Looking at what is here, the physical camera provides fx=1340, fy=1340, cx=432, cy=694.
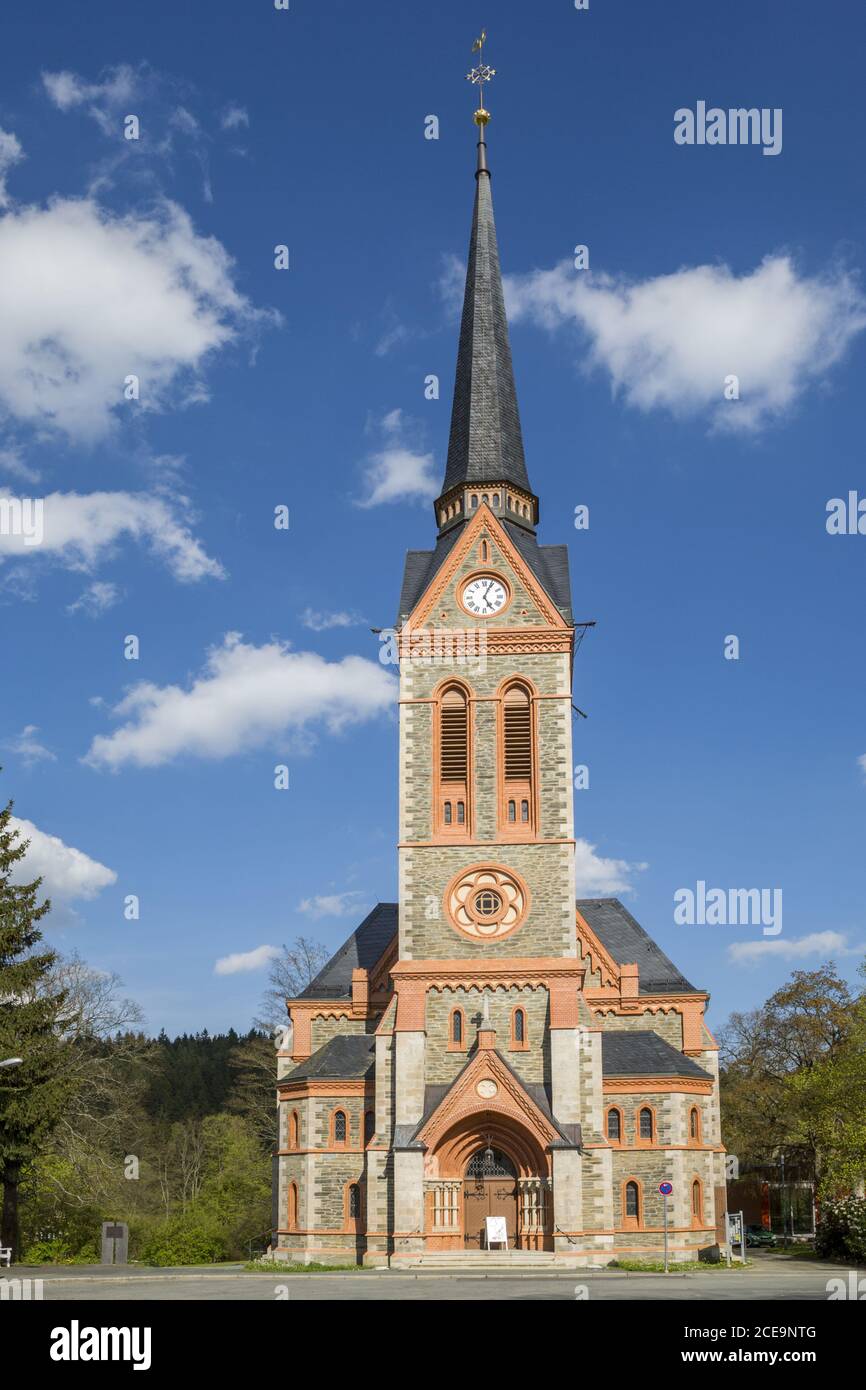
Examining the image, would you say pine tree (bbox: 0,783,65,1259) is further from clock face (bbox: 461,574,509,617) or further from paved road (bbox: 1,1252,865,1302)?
clock face (bbox: 461,574,509,617)

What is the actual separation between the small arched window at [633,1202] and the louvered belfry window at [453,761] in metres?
11.8

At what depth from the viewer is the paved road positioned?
1000 inches

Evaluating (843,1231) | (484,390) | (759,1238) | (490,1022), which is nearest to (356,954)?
(490,1022)

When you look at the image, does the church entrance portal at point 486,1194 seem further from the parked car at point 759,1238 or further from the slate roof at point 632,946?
the parked car at point 759,1238

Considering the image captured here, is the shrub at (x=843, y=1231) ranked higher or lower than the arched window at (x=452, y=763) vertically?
lower

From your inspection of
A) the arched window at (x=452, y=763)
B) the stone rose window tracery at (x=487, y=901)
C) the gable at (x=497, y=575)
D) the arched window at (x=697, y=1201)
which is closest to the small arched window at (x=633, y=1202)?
the arched window at (x=697, y=1201)

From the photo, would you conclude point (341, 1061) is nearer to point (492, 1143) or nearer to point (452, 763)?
point (492, 1143)

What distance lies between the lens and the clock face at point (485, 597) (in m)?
44.4

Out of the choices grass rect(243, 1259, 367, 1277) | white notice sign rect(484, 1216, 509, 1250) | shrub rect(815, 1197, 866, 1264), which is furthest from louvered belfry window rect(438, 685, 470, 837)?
shrub rect(815, 1197, 866, 1264)

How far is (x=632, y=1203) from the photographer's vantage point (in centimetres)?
4044

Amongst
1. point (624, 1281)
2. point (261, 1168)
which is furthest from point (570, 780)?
point (261, 1168)

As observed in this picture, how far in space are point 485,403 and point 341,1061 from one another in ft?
76.9
